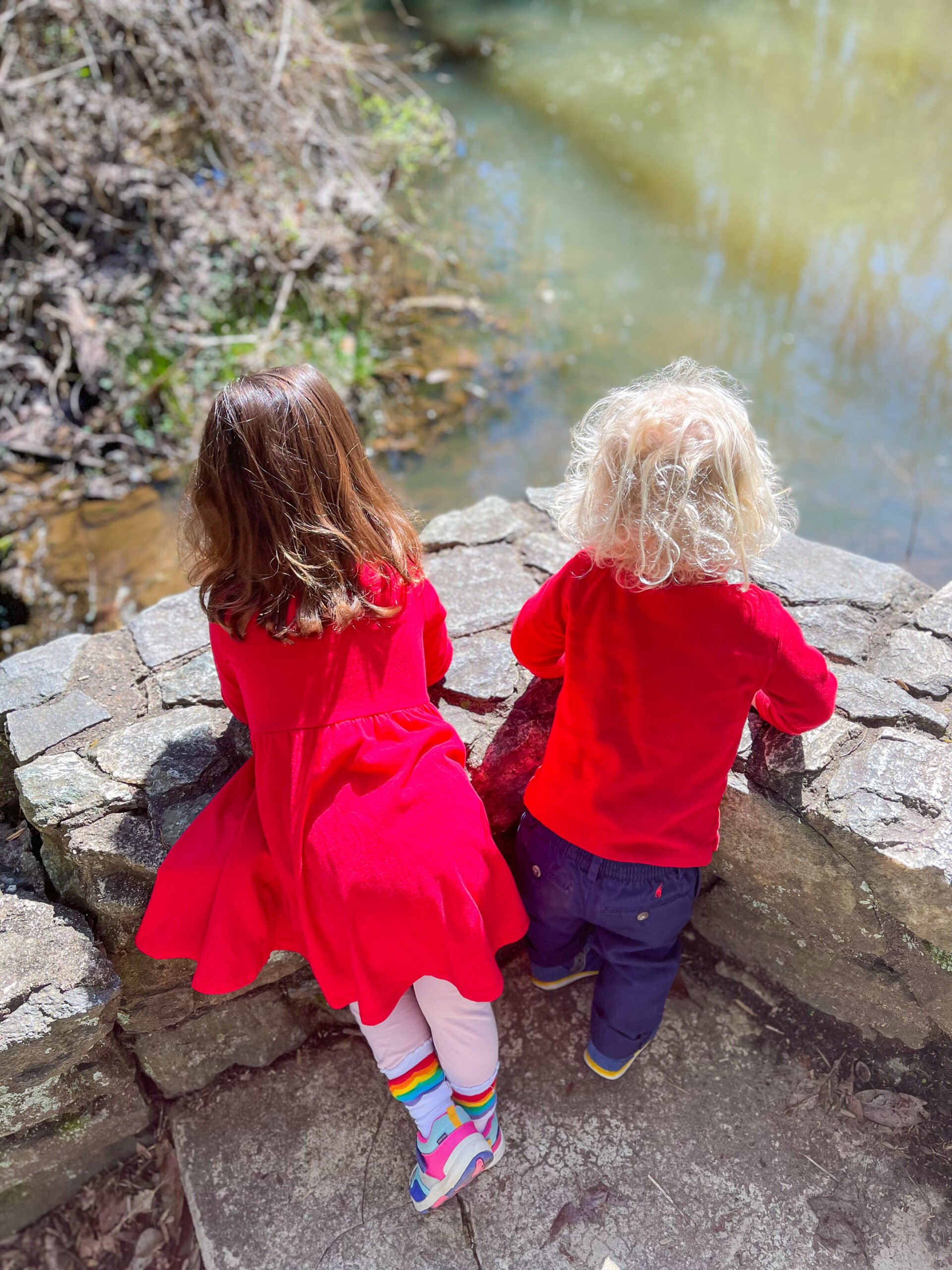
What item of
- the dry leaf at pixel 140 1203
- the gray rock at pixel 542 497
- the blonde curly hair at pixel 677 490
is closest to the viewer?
the blonde curly hair at pixel 677 490

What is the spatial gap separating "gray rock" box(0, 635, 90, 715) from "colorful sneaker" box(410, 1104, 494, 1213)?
116 cm

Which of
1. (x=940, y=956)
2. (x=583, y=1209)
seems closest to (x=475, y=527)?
(x=940, y=956)

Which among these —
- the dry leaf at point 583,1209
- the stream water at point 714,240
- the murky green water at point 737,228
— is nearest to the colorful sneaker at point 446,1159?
the dry leaf at point 583,1209

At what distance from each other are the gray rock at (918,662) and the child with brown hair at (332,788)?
2.90 ft

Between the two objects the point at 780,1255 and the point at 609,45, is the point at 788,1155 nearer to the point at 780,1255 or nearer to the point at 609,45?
the point at 780,1255

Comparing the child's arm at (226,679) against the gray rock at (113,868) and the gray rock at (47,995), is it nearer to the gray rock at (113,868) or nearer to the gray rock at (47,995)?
the gray rock at (113,868)

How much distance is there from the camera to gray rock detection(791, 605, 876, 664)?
6.60 ft

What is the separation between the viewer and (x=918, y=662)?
198 centimetres

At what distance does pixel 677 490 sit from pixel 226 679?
2.86 feet

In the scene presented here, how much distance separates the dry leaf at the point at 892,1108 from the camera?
1812mm

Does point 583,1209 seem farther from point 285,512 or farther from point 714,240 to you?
point 714,240

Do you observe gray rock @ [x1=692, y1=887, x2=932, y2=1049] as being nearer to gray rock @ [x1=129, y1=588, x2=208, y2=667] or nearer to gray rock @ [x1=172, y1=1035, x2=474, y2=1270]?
gray rock @ [x1=172, y1=1035, x2=474, y2=1270]

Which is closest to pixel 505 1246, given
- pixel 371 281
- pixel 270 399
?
pixel 270 399

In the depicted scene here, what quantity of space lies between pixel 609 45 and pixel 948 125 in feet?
8.21
